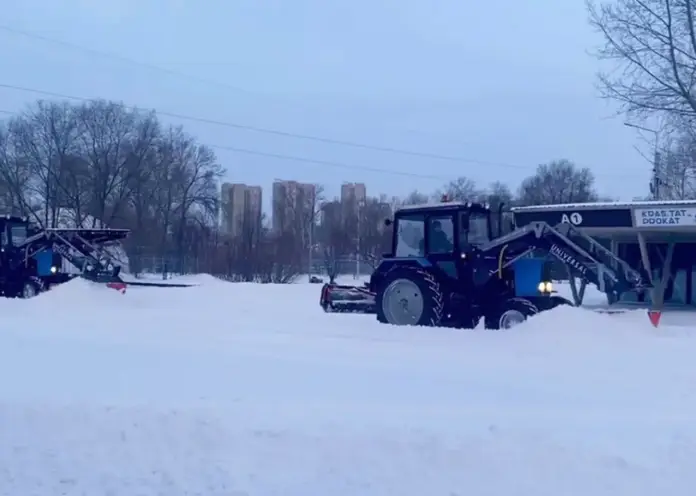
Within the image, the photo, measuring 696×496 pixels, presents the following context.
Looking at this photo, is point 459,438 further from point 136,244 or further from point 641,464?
point 136,244

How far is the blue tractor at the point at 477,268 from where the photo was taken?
701 inches

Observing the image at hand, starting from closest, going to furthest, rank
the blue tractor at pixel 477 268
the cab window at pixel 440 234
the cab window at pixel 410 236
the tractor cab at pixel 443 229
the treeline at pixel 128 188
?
the blue tractor at pixel 477 268
the tractor cab at pixel 443 229
the cab window at pixel 440 234
the cab window at pixel 410 236
the treeline at pixel 128 188

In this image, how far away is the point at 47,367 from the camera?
1247 cm

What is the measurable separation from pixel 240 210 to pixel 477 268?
86.9 m

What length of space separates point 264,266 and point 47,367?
1453 inches

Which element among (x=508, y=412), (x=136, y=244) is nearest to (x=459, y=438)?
(x=508, y=412)

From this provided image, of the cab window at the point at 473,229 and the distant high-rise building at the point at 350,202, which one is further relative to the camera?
the distant high-rise building at the point at 350,202

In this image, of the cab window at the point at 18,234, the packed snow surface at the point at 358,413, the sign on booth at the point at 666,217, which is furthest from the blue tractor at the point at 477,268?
the cab window at the point at 18,234

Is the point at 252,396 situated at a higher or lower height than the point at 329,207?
lower

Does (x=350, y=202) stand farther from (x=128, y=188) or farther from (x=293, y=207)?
(x=128, y=188)

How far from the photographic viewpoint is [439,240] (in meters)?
18.9

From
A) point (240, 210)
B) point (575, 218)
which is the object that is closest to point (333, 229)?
point (240, 210)

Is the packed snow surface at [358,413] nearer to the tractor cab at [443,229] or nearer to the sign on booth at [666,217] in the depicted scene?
the tractor cab at [443,229]

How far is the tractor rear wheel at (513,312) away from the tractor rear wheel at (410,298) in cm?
122
